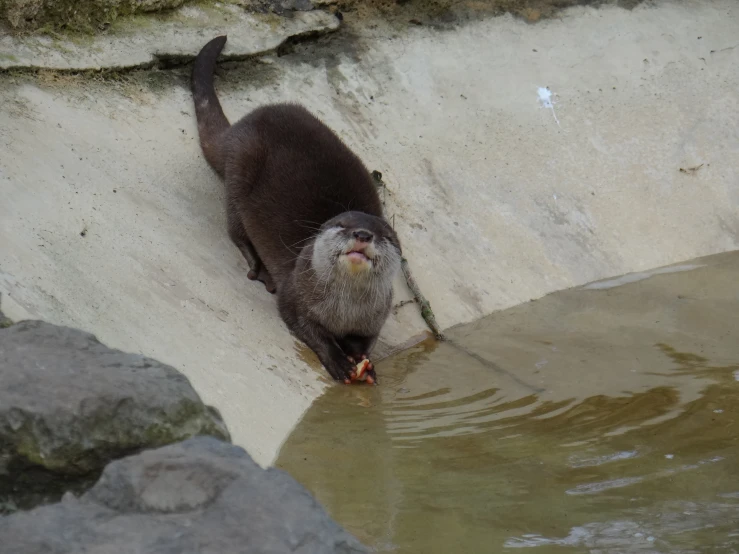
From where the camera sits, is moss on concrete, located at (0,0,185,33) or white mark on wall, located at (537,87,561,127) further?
white mark on wall, located at (537,87,561,127)

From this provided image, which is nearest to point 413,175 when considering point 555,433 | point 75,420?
point 555,433

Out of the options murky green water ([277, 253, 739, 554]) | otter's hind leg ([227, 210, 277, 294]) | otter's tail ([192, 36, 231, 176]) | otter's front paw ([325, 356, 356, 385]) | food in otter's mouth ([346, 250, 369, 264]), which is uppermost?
otter's tail ([192, 36, 231, 176])

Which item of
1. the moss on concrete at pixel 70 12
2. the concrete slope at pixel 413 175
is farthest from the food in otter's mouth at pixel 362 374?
the moss on concrete at pixel 70 12

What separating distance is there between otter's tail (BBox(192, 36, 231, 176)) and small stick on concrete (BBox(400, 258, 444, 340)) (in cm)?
79

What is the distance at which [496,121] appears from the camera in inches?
192

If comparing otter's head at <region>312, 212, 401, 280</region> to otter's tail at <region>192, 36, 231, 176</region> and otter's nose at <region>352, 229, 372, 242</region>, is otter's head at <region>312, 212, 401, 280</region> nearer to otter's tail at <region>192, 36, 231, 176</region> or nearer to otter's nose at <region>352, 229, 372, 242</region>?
otter's nose at <region>352, 229, 372, 242</region>

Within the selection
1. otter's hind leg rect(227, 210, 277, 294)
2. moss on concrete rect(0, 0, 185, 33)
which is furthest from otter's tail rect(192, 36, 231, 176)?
moss on concrete rect(0, 0, 185, 33)

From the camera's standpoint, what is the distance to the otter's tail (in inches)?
167

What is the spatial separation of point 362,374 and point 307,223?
616mm

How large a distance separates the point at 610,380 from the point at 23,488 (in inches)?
84.1

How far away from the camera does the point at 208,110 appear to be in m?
4.34

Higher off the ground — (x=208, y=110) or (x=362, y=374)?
(x=208, y=110)

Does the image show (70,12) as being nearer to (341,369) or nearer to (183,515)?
(341,369)

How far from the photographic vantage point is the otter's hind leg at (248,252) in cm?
409
